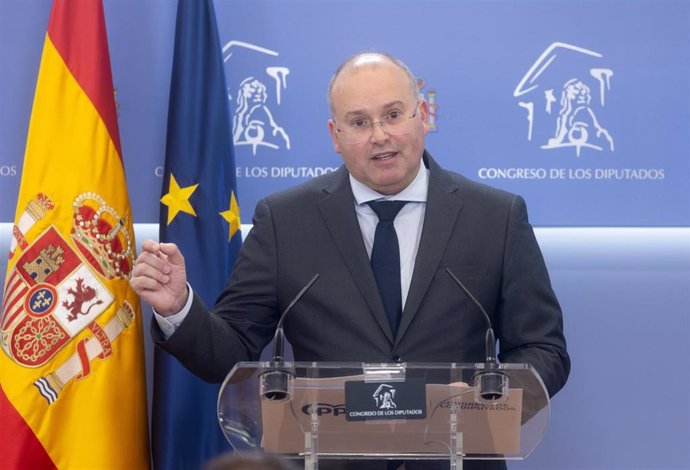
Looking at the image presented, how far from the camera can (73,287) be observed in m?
3.76

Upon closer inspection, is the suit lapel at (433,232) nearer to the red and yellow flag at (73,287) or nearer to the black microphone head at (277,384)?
the black microphone head at (277,384)

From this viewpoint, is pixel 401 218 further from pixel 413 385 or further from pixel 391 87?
pixel 413 385

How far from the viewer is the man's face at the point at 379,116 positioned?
10.9 feet

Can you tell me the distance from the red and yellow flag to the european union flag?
0.12m

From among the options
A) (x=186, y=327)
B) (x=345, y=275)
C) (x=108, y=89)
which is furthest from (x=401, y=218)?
(x=108, y=89)

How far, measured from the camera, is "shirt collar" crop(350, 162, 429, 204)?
3.46m

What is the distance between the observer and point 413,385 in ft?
7.93

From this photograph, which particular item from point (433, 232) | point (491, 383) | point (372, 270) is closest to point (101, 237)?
point (372, 270)

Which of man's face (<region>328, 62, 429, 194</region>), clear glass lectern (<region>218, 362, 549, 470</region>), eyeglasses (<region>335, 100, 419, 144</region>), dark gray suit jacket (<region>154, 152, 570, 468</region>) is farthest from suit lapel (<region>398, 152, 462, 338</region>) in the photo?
clear glass lectern (<region>218, 362, 549, 470</region>)

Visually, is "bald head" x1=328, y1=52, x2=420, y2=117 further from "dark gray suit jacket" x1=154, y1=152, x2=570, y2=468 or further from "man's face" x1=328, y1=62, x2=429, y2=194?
"dark gray suit jacket" x1=154, y1=152, x2=570, y2=468

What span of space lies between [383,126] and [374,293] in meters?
0.55

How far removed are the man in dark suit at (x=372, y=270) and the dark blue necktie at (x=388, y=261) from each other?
0.01 m

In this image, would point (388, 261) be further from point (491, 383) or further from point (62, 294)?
point (62, 294)

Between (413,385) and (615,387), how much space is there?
226 cm
